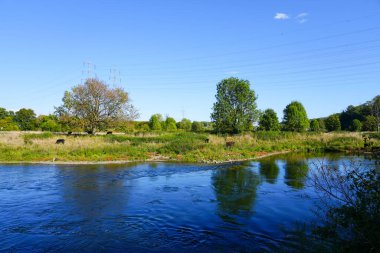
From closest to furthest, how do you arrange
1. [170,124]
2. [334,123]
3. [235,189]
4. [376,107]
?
[235,189]
[170,124]
[334,123]
[376,107]

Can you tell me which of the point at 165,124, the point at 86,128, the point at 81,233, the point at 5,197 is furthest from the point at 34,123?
the point at 81,233

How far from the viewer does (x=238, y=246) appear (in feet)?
27.4

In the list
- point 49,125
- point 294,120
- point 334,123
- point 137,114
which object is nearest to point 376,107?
point 334,123

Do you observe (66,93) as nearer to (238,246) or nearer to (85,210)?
(85,210)

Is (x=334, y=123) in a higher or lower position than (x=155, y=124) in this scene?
higher

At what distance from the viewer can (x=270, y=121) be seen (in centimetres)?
5819

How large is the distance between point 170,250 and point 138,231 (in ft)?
6.04

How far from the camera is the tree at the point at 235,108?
168 ft

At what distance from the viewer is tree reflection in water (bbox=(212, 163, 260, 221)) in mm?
12086

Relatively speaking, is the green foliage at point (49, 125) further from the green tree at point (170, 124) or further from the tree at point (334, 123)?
the tree at point (334, 123)

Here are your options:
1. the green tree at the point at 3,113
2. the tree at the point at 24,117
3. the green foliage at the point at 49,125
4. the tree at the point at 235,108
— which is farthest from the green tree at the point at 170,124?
the green tree at the point at 3,113

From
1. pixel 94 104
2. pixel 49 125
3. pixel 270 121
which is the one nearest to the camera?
pixel 94 104

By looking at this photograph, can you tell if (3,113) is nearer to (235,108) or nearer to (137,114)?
(137,114)

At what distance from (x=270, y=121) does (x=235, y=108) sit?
10101mm
